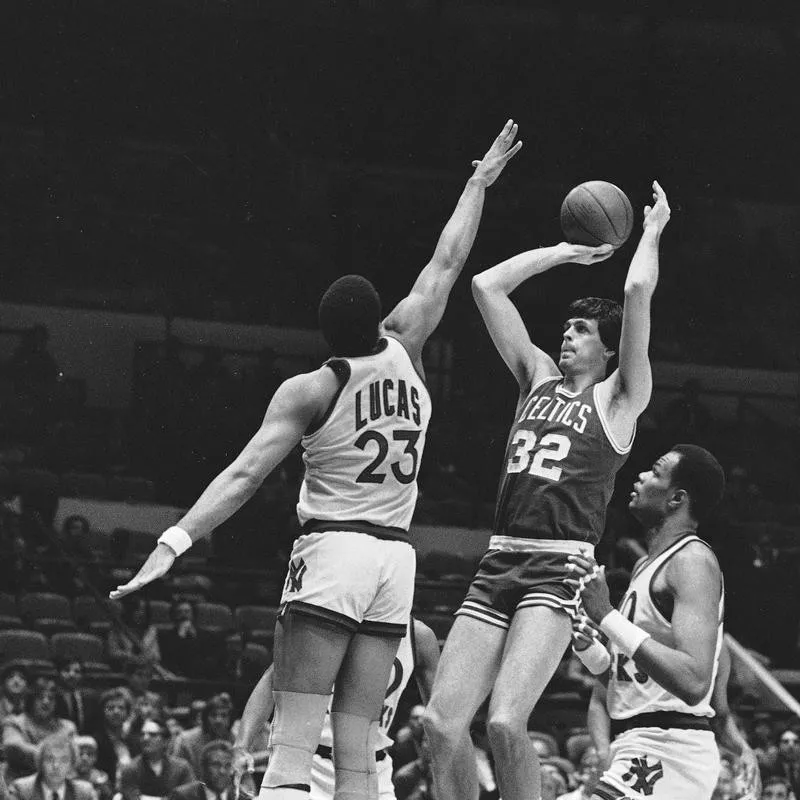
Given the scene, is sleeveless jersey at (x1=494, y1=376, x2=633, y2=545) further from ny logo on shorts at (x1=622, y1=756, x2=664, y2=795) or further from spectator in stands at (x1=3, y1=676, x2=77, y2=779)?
spectator in stands at (x1=3, y1=676, x2=77, y2=779)

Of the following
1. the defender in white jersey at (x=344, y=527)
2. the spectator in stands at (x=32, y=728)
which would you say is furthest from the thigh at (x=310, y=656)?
the spectator in stands at (x=32, y=728)

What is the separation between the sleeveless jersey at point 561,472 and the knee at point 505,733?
2.54 feet

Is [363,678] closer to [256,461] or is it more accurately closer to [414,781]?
[256,461]

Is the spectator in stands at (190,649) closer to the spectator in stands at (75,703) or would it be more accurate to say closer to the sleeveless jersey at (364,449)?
the spectator in stands at (75,703)

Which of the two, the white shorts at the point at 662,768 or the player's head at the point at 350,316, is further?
the white shorts at the point at 662,768

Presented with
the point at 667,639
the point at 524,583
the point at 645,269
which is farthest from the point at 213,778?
the point at 645,269

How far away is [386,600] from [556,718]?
9288 mm

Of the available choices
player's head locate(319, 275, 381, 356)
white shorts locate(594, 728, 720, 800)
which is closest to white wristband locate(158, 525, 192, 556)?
player's head locate(319, 275, 381, 356)

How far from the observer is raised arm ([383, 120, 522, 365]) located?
612 cm

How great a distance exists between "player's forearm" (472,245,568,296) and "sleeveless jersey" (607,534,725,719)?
4.42ft

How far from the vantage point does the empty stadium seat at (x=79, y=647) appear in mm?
14227

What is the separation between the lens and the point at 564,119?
19188mm

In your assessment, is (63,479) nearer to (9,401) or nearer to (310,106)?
(9,401)

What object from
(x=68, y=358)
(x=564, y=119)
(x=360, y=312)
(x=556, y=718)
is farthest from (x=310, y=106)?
(x=360, y=312)
